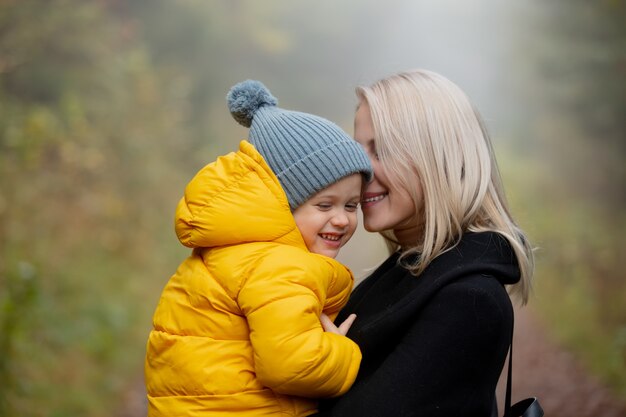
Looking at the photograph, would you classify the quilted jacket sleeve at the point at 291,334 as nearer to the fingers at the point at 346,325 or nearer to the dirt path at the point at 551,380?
the fingers at the point at 346,325

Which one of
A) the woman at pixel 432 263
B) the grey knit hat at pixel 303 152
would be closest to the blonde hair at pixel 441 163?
the woman at pixel 432 263

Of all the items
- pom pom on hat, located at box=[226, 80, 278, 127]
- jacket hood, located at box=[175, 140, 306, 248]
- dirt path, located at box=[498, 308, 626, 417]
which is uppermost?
pom pom on hat, located at box=[226, 80, 278, 127]

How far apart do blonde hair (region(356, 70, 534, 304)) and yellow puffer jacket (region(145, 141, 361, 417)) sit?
34 centimetres

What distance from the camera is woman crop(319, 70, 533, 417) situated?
167 cm

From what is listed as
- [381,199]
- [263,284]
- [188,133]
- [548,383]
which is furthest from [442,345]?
[188,133]

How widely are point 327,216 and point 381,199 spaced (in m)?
0.25

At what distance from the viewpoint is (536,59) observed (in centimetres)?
Result: 614

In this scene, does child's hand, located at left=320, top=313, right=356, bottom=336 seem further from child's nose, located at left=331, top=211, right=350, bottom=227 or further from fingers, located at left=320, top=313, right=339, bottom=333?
child's nose, located at left=331, top=211, right=350, bottom=227

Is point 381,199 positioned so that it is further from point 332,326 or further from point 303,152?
point 332,326

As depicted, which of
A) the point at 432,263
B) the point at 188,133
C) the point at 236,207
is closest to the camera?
the point at 236,207

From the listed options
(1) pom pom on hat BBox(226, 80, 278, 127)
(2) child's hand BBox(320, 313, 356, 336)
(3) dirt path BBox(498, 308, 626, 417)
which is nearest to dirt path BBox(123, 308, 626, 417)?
(3) dirt path BBox(498, 308, 626, 417)

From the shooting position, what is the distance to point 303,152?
74.9 inches

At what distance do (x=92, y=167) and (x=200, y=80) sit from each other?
1.53m

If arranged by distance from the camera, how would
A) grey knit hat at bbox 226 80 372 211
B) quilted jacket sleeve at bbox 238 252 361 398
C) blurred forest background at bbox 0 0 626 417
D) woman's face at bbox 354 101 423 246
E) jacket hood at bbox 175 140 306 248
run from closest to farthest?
1. quilted jacket sleeve at bbox 238 252 361 398
2. jacket hood at bbox 175 140 306 248
3. grey knit hat at bbox 226 80 372 211
4. woman's face at bbox 354 101 423 246
5. blurred forest background at bbox 0 0 626 417
